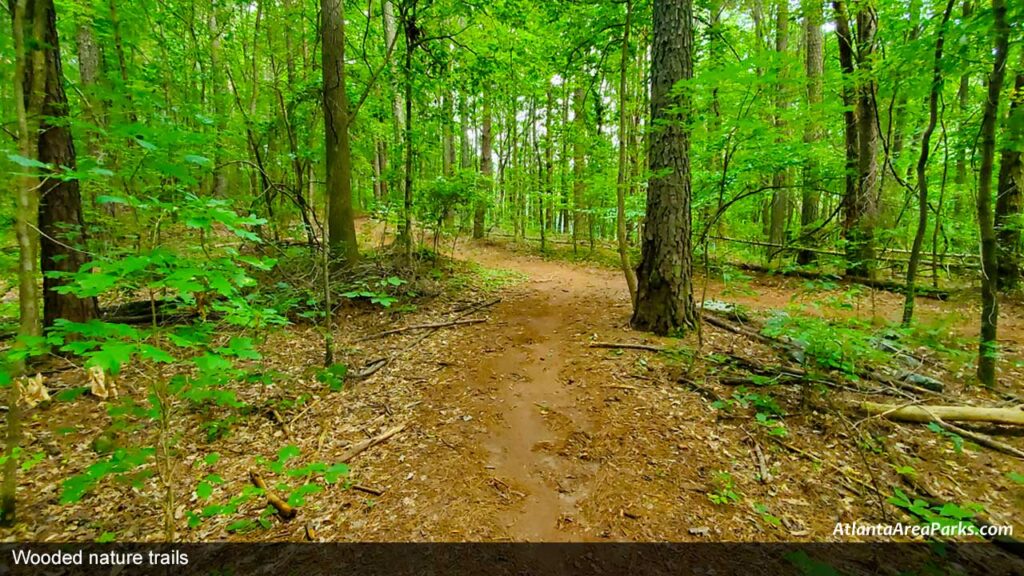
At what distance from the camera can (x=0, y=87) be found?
3768 mm

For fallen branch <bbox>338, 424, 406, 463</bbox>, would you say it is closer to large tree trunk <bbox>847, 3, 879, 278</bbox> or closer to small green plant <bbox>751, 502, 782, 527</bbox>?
small green plant <bbox>751, 502, 782, 527</bbox>

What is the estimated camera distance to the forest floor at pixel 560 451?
2.97 m

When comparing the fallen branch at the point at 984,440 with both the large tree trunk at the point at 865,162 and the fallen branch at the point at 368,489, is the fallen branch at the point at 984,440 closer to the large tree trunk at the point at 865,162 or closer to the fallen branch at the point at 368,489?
the large tree trunk at the point at 865,162

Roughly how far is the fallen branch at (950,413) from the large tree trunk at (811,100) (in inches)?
199

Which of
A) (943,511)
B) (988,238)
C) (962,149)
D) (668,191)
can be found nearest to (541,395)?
(943,511)

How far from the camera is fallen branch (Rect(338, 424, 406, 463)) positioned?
3.77 meters

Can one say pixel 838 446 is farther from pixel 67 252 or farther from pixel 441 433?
pixel 67 252

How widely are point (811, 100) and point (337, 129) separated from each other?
1008 cm

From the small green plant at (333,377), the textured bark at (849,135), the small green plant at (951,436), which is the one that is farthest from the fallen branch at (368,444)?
the textured bark at (849,135)

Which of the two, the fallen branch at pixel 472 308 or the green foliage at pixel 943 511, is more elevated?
the fallen branch at pixel 472 308

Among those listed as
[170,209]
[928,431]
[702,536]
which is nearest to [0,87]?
[170,209]

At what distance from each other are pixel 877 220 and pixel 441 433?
9453 mm

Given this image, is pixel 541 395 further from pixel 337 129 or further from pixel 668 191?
pixel 337 129

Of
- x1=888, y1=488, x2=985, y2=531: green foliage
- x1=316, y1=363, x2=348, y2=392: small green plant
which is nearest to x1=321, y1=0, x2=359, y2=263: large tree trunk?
x1=316, y1=363, x2=348, y2=392: small green plant
